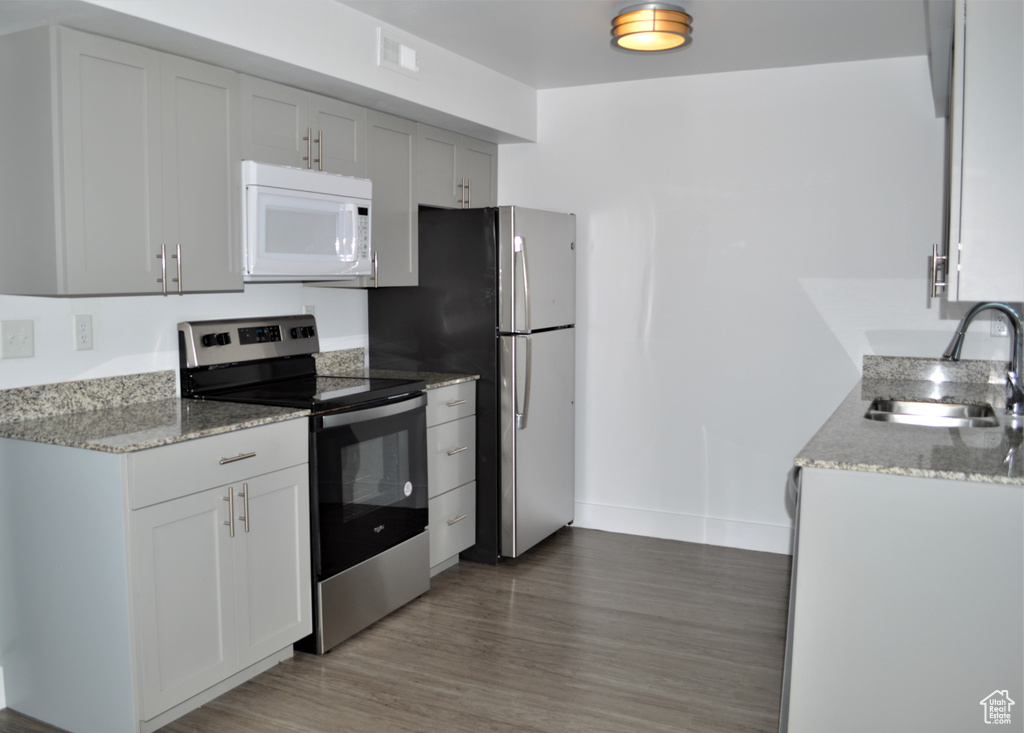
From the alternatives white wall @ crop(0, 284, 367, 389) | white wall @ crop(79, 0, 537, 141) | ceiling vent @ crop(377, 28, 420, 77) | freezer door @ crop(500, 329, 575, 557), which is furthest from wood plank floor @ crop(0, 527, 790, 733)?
ceiling vent @ crop(377, 28, 420, 77)

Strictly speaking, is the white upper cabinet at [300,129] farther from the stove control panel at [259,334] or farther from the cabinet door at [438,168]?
the stove control panel at [259,334]

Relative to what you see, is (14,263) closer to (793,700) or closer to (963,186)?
(793,700)

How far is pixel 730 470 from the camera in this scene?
4254 mm

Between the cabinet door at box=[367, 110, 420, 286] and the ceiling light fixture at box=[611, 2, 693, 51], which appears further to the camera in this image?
the cabinet door at box=[367, 110, 420, 286]

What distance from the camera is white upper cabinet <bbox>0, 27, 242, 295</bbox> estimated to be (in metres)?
2.39

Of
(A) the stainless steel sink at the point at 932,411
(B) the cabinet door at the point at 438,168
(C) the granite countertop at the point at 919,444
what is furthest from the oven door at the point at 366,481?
(A) the stainless steel sink at the point at 932,411

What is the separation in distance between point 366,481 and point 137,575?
100 cm

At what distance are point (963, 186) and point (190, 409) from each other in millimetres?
2451

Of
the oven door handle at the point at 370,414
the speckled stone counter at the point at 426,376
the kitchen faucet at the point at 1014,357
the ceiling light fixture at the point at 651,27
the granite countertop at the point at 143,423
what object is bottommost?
the oven door handle at the point at 370,414

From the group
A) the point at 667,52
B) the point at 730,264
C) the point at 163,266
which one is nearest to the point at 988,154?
the point at 667,52

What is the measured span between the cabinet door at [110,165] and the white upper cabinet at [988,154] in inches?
91.3

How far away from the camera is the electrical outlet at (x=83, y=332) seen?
9.21 ft

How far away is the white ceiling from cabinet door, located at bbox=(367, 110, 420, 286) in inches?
16.5

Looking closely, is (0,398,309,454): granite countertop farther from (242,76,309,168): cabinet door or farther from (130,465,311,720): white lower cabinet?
(242,76,309,168): cabinet door
